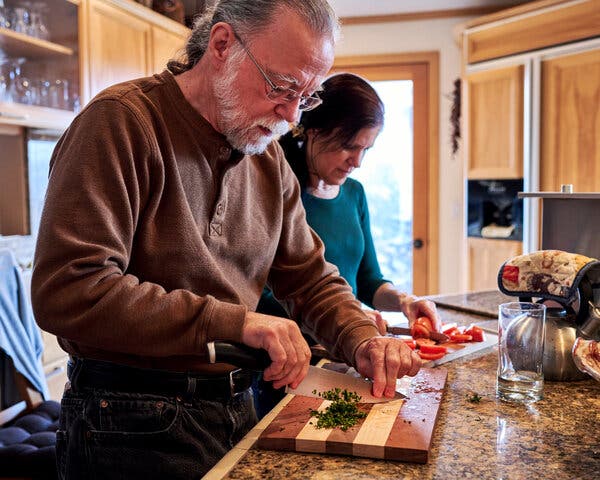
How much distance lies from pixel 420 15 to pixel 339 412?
3920mm

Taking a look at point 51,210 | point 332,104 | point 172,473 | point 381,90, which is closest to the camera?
point 51,210

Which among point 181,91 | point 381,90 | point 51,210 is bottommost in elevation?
point 51,210

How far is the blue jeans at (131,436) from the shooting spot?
1.15 m

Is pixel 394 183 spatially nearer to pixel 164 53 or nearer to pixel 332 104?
pixel 164 53

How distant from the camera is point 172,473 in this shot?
1.16 m

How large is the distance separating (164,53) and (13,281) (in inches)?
72.8

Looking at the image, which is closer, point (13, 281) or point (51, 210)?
point (51, 210)

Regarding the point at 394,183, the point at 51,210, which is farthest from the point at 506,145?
the point at 51,210

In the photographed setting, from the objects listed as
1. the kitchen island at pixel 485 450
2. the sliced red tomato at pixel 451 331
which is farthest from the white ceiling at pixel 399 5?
the kitchen island at pixel 485 450

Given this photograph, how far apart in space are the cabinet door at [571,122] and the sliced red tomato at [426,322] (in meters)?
2.14

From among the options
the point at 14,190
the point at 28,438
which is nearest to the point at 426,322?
the point at 28,438

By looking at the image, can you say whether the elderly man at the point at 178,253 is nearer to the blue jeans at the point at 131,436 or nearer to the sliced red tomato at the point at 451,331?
the blue jeans at the point at 131,436

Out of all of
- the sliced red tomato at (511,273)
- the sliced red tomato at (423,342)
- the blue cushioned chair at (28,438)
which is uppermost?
the sliced red tomato at (511,273)

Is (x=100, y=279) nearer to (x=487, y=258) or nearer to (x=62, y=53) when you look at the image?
(x=62, y=53)
